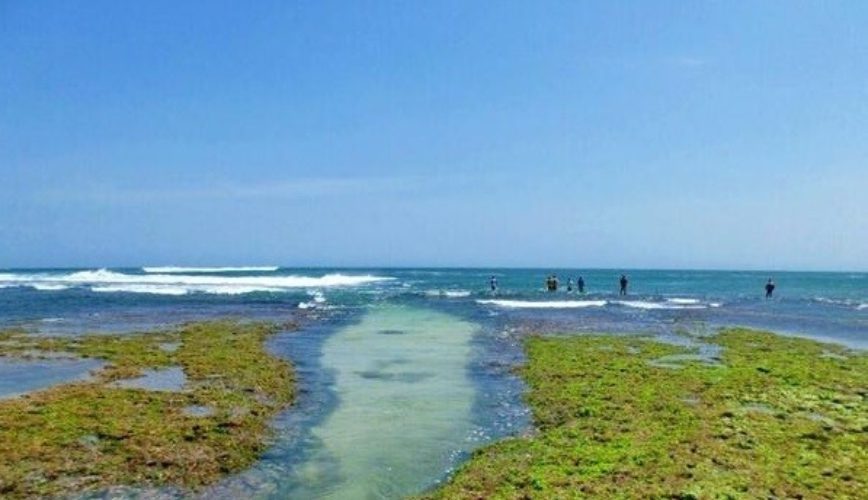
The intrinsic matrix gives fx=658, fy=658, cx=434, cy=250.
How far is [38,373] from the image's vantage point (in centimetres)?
2108

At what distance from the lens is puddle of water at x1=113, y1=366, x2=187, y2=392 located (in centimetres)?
1912

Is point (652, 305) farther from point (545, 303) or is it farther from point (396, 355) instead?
point (396, 355)

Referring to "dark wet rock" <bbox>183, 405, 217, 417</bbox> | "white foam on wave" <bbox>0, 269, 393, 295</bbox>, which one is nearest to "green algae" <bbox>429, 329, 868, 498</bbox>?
"dark wet rock" <bbox>183, 405, 217, 417</bbox>

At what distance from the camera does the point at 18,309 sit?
4925 cm

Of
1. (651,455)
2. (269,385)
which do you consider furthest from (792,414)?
(269,385)

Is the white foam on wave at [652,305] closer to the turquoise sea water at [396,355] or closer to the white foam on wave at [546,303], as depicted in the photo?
the turquoise sea water at [396,355]

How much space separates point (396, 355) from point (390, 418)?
10.6 meters

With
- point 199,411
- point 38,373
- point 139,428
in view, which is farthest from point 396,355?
point 139,428

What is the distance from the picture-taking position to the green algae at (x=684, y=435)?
37.0 feet

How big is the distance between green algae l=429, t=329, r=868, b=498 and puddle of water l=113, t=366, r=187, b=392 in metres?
10.5

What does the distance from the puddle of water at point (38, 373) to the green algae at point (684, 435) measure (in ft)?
44.6

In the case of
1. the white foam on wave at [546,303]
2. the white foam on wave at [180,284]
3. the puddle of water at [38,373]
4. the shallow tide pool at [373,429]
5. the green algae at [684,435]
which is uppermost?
the white foam on wave at [180,284]

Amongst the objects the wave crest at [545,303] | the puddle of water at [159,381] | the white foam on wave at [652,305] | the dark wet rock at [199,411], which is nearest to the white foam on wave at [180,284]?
the wave crest at [545,303]

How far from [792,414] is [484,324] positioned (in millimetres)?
24716
